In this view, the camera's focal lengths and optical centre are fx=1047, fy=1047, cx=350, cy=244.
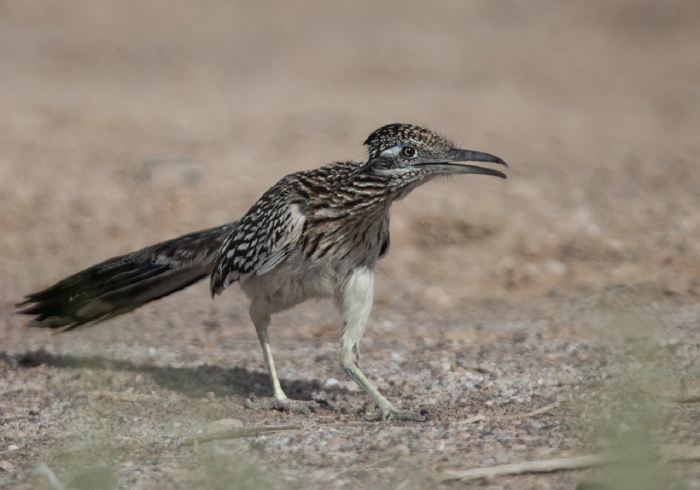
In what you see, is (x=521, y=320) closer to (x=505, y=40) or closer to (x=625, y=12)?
(x=505, y=40)

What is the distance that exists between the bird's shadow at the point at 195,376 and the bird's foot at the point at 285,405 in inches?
11.2

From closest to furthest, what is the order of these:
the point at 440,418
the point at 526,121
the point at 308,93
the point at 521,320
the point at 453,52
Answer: the point at 440,418, the point at 521,320, the point at 526,121, the point at 308,93, the point at 453,52

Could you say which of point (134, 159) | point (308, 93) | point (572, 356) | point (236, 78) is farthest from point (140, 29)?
point (572, 356)

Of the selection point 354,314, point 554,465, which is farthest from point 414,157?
point 554,465

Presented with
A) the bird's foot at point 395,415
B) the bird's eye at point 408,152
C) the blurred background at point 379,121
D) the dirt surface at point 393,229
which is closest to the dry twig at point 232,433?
the dirt surface at point 393,229

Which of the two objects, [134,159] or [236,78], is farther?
[236,78]

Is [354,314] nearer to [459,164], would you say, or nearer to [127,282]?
[459,164]

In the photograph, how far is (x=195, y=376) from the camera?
22.2 ft

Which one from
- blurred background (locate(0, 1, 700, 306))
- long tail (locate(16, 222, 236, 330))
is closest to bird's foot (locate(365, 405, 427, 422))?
long tail (locate(16, 222, 236, 330))

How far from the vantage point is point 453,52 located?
18.5 m

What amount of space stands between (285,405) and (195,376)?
845 mm

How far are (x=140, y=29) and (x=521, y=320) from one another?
13.0 meters

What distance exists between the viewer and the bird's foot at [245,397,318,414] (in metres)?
6.16

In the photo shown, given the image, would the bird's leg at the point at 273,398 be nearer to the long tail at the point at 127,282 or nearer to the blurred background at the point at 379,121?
the long tail at the point at 127,282
